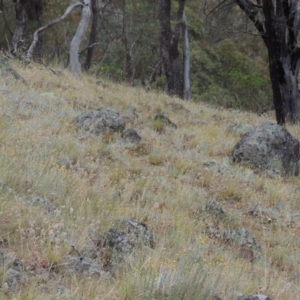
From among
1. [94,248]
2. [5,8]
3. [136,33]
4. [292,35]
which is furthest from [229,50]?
[94,248]

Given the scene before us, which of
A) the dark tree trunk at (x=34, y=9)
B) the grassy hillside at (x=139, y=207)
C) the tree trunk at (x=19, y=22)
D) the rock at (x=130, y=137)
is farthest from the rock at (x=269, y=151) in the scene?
the dark tree trunk at (x=34, y=9)

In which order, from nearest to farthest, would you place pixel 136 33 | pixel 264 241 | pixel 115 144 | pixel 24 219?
pixel 24 219, pixel 264 241, pixel 115 144, pixel 136 33

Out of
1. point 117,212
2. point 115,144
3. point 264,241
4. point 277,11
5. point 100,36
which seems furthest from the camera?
point 100,36

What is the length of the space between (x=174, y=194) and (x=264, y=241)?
1.03m

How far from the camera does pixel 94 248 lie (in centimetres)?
328

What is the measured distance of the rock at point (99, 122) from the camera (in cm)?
712

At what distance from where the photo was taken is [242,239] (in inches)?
174

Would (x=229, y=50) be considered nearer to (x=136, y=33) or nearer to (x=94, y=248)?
(x=136, y=33)

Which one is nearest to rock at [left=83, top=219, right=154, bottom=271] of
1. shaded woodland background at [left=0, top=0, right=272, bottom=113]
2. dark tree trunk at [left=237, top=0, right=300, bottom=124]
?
dark tree trunk at [left=237, top=0, right=300, bottom=124]

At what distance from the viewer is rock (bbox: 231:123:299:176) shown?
735cm

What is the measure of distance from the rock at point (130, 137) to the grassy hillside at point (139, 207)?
11 cm

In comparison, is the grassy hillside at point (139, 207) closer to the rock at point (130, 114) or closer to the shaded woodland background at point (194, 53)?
the rock at point (130, 114)

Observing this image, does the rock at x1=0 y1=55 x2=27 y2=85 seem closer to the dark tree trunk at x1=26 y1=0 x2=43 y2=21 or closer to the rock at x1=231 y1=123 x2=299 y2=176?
the rock at x1=231 y1=123 x2=299 y2=176

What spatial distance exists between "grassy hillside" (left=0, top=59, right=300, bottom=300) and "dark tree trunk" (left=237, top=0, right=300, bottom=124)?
255 cm
